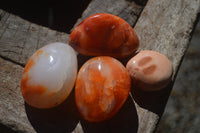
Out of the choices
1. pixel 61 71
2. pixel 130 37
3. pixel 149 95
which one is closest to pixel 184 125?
pixel 149 95

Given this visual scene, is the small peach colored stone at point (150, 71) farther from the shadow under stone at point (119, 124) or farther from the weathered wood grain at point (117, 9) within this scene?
the weathered wood grain at point (117, 9)

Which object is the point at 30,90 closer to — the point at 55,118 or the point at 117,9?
the point at 55,118

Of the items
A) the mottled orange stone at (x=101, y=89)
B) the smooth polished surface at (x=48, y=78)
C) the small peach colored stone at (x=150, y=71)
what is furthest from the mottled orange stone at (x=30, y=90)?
the small peach colored stone at (x=150, y=71)

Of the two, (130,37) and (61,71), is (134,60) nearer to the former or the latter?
(130,37)

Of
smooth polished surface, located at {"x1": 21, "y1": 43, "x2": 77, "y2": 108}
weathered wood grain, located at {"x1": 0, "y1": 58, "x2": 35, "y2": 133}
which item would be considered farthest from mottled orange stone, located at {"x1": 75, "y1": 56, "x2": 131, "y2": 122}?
weathered wood grain, located at {"x1": 0, "y1": 58, "x2": 35, "y2": 133}

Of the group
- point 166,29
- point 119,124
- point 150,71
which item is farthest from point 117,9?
point 119,124

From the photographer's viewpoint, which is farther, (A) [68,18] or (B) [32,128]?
(A) [68,18]

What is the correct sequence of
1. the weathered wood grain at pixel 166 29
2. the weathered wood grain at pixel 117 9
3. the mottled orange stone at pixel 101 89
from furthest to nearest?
the weathered wood grain at pixel 117 9, the weathered wood grain at pixel 166 29, the mottled orange stone at pixel 101 89
